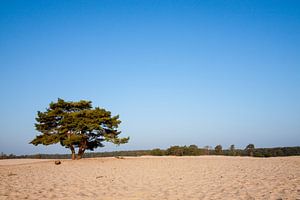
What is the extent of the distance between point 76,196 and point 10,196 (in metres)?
2.01

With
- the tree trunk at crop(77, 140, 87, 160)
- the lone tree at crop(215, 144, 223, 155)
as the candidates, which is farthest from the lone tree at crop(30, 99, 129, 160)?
the lone tree at crop(215, 144, 223, 155)

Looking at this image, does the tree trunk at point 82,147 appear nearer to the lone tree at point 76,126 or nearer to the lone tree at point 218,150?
the lone tree at point 76,126

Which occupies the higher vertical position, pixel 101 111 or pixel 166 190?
pixel 101 111

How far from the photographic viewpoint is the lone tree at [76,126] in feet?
92.4

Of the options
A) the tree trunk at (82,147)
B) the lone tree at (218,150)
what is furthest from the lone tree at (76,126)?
A: the lone tree at (218,150)

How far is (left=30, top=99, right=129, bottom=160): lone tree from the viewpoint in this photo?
28172 mm

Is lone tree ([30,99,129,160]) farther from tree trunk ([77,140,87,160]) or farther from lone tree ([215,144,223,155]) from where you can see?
lone tree ([215,144,223,155])

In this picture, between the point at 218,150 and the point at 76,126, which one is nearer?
the point at 76,126

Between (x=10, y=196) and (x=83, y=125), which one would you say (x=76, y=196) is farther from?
(x=83, y=125)

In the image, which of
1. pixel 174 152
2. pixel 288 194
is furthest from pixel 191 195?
pixel 174 152

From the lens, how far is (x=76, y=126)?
2833cm

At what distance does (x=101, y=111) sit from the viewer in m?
29.9

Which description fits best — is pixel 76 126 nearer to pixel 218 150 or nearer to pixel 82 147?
pixel 82 147

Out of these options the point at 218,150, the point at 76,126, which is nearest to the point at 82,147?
the point at 76,126
